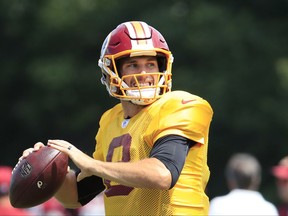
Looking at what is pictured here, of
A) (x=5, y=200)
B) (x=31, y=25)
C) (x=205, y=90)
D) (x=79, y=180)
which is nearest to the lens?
(x=79, y=180)

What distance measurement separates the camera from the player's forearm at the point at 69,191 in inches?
224

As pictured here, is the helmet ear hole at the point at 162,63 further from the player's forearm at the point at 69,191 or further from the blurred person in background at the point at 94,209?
the blurred person in background at the point at 94,209

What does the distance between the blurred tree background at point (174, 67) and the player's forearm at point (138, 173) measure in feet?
42.9

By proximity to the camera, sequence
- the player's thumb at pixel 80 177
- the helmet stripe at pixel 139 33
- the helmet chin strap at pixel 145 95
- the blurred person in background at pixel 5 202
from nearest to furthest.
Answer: the helmet chin strap at pixel 145 95 → the helmet stripe at pixel 139 33 → the player's thumb at pixel 80 177 → the blurred person in background at pixel 5 202

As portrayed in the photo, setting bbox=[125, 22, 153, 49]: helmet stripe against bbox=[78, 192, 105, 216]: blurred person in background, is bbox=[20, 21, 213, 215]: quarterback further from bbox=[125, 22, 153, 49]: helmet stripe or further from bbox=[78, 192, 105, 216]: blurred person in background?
bbox=[78, 192, 105, 216]: blurred person in background

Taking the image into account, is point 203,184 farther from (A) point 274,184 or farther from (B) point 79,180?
(A) point 274,184

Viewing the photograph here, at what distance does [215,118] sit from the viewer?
18.7 metres

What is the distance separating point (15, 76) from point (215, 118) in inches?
176

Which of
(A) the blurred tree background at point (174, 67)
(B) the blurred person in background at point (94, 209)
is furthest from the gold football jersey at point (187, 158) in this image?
(A) the blurred tree background at point (174, 67)

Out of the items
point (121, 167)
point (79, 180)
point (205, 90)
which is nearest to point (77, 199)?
point (79, 180)

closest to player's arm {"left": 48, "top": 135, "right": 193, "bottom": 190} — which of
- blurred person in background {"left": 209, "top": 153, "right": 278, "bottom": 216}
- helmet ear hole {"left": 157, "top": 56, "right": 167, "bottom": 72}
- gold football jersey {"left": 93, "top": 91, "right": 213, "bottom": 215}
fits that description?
gold football jersey {"left": 93, "top": 91, "right": 213, "bottom": 215}

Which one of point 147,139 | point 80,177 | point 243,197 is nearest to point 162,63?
point 147,139

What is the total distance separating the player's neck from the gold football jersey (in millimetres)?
125

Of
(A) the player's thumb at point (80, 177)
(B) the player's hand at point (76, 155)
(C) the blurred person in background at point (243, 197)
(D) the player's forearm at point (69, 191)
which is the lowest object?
(C) the blurred person in background at point (243, 197)
